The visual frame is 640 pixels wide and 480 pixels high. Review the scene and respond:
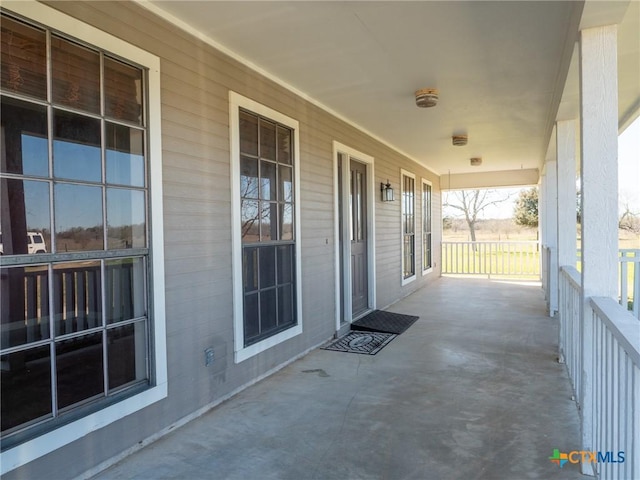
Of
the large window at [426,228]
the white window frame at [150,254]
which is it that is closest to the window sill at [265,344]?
the white window frame at [150,254]

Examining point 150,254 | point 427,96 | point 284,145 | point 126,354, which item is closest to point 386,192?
point 427,96

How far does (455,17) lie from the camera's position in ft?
8.77

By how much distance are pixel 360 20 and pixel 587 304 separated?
2113mm

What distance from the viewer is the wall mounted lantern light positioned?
6.50 meters

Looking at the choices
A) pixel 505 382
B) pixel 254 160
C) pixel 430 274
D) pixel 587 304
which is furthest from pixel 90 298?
pixel 430 274

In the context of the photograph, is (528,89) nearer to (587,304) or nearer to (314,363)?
(587,304)

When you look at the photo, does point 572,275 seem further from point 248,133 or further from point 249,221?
point 248,133

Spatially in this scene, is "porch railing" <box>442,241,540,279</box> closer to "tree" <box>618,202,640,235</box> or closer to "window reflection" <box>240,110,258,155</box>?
"tree" <box>618,202,640,235</box>

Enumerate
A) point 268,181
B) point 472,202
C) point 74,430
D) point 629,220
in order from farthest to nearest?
point 472,202 < point 629,220 < point 268,181 < point 74,430

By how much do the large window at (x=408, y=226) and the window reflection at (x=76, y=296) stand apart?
595 cm

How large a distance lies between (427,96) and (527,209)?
17.9m

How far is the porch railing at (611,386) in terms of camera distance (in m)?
1.47

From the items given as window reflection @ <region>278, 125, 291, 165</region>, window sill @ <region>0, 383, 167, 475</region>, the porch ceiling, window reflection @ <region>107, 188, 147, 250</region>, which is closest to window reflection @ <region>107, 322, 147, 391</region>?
window sill @ <region>0, 383, 167, 475</region>

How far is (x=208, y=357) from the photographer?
2982 millimetres
